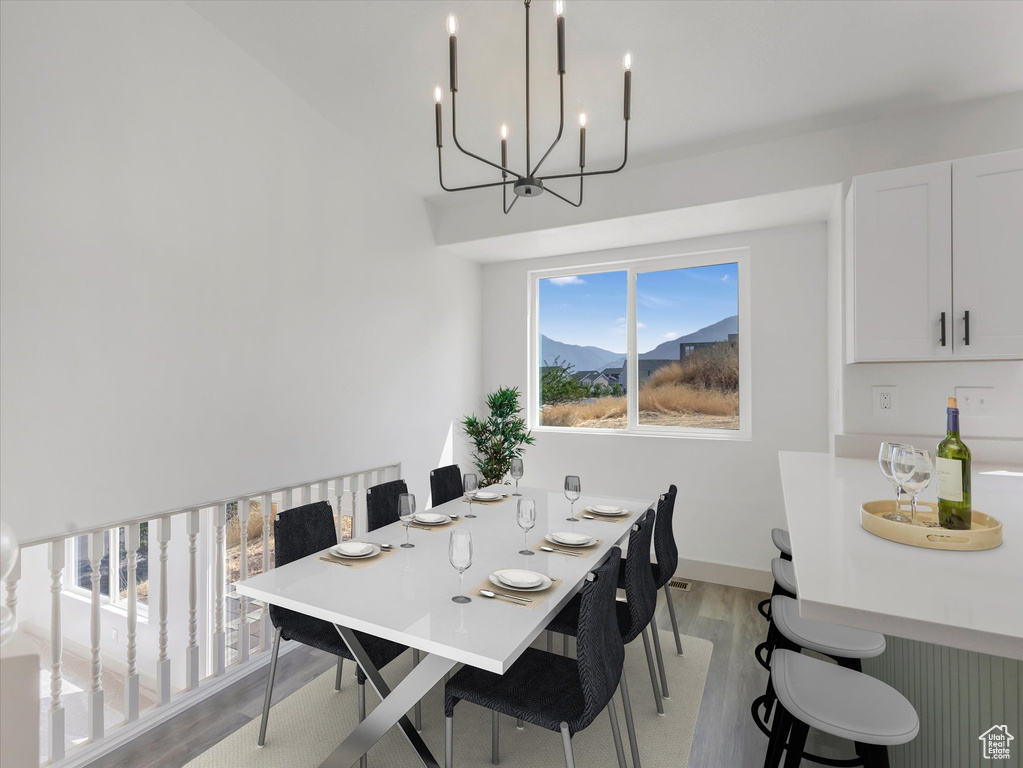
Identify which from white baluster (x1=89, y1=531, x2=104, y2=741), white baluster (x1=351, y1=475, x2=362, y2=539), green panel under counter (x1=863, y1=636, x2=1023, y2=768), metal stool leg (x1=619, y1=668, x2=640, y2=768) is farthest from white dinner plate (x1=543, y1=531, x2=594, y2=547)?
white baluster (x1=89, y1=531, x2=104, y2=741)

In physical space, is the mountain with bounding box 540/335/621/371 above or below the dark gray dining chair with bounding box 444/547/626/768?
Result: above

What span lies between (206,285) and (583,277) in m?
2.90

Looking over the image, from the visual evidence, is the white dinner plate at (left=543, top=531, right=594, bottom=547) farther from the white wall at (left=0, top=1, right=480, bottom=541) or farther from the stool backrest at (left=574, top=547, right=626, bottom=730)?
the white wall at (left=0, top=1, right=480, bottom=541)

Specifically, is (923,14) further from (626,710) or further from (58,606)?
(58,606)

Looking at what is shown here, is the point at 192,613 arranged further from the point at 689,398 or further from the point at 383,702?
the point at 689,398

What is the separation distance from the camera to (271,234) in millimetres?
2852

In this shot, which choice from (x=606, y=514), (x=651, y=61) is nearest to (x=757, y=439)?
(x=606, y=514)

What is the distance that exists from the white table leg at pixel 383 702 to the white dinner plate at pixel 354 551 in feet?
1.02

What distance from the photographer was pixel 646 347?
4211 millimetres

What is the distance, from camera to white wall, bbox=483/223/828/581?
350 centimetres

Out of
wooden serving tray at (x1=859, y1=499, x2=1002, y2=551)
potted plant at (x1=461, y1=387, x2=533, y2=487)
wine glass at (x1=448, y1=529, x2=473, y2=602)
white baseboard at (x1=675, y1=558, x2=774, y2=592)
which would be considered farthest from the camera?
potted plant at (x1=461, y1=387, x2=533, y2=487)

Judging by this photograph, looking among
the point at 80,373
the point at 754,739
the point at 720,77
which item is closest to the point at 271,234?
the point at 80,373

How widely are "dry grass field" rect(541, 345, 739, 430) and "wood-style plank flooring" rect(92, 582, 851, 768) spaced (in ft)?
4.52

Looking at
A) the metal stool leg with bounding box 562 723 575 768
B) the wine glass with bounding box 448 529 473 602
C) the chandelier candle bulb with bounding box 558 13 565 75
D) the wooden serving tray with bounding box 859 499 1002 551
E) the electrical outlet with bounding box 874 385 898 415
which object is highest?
the chandelier candle bulb with bounding box 558 13 565 75
